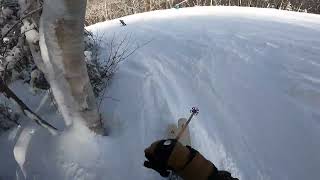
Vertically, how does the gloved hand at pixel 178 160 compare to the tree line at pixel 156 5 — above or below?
above

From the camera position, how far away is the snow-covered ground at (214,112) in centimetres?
400

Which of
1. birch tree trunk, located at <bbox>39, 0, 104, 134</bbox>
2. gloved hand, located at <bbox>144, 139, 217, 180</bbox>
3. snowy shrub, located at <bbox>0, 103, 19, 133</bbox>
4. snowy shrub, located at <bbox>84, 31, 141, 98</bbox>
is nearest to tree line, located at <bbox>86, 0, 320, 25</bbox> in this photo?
snowy shrub, located at <bbox>84, 31, 141, 98</bbox>

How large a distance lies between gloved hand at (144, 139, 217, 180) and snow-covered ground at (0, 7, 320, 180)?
24.8 inches

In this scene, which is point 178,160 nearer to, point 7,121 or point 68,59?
point 68,59

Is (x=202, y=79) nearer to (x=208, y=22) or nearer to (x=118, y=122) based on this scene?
(x=118, y=122)

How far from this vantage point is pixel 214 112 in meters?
4.84

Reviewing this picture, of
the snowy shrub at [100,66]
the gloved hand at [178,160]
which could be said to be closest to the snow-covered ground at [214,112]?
the snowy shrub at [100,66]

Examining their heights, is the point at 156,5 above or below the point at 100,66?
below

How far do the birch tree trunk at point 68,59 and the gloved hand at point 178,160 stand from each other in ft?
3.01

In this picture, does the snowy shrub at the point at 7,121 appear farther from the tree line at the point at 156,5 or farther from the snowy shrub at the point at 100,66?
the tree line at the point at 156,5

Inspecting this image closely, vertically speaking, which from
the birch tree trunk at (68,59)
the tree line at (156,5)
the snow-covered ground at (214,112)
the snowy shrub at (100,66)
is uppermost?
the birch tree trunk at (68,59)

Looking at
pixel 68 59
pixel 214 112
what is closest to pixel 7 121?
pixel 68 59

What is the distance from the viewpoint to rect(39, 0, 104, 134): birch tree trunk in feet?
10.5

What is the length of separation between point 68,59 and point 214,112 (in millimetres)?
2064
